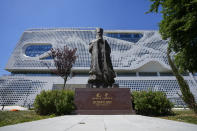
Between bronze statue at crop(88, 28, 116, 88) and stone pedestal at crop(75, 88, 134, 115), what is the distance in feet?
2.88

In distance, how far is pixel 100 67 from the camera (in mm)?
7875

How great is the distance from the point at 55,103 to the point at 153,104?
18.6 ft

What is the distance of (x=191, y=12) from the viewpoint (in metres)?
5.82

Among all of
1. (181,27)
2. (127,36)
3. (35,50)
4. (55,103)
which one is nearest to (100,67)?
(55,103)

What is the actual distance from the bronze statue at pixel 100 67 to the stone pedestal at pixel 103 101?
88 cm

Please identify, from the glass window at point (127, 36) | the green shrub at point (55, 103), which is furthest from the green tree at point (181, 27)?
the glass window at point (127, 36)

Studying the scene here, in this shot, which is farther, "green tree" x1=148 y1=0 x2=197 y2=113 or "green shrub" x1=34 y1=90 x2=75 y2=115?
"green shrub" x1=34 y1=90 x2=75 y2=115

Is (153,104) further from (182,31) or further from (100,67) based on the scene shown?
(182,31)

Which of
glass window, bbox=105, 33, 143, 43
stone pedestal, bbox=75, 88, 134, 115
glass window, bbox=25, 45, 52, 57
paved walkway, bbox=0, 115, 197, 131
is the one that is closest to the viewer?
paved walkway, bbox=0, 115, 197, 131

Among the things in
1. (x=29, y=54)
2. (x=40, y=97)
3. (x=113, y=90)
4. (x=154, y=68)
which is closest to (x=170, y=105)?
(x=113, y=90)

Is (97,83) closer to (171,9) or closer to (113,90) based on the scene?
(113,90)

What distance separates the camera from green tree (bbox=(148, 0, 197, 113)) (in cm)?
585

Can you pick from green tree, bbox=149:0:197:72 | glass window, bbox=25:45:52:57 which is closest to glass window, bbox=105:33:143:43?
glass window, bbox=25:45:52:57

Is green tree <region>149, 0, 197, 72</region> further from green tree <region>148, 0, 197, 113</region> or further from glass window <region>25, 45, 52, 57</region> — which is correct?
glass window <region>25, 45, 52, 57</region>
